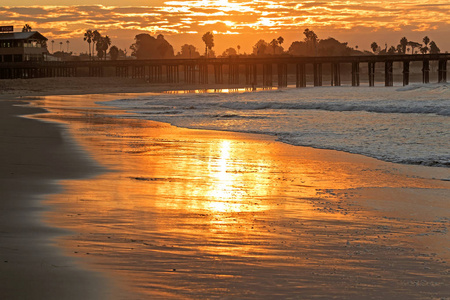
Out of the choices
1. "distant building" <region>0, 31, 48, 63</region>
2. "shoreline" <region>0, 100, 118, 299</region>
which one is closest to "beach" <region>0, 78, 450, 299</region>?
"shoreline" <region>0, 100, 118, 299</region>

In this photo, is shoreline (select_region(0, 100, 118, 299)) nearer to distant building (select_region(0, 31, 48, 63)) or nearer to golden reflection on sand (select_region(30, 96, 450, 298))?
golden reflection on sand (select_region(30, 96, 450, 298))

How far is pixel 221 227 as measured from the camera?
7.44m

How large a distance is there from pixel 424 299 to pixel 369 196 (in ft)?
16.0

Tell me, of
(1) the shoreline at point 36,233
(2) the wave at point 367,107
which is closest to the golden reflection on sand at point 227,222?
(1) the shoreline at point 36,233

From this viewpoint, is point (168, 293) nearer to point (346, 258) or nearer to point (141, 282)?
point (141, 282)

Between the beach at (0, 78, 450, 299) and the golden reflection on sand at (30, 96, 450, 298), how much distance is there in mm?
18

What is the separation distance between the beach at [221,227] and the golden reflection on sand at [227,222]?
0.06 feet

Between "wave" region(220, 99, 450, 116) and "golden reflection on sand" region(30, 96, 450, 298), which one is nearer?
"golden reflection on sand" region(30, 96, 450, 298)

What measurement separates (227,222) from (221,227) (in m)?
0.29

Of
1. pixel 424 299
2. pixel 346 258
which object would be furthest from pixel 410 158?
pixel 424 299

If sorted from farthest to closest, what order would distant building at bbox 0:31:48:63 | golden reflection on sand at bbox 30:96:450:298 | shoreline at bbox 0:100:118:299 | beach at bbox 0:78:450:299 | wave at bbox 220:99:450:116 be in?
distant building at bbox 0:31:48:63
wave at bbox 220:99:450:116
golden reflection on sand at bbox 30:96:450:298
beach at bbox 0:78:450:299
shoreline at bbox 0:100:118:299

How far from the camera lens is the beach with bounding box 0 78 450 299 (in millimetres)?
5270

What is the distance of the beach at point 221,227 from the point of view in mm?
5270

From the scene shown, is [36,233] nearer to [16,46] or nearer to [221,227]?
[221,227]
